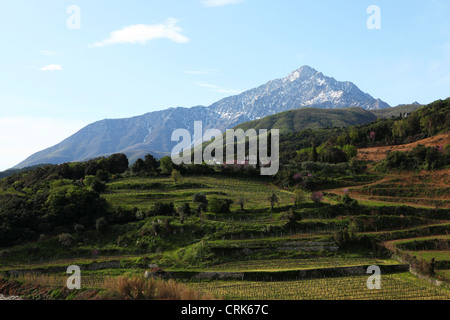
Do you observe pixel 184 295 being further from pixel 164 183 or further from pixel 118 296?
pixel 164 183

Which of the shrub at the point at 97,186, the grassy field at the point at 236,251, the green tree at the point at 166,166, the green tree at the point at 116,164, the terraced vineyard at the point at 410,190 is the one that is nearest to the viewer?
the grassy field at the point at 236,251

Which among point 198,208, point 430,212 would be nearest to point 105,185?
point 198,208

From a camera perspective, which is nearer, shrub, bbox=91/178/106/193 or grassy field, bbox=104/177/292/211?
grassy field, bbox=104/177/292/211

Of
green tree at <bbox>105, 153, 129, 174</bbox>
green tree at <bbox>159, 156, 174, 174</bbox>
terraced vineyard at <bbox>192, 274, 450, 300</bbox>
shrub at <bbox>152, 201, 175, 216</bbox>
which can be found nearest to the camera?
terraced vineyard at <bbox>192, 274, 450, 300</bbox>

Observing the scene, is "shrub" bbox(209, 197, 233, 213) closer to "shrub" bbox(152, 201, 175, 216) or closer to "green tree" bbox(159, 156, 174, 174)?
"shrub" bbox(152, 201, 175, 216)

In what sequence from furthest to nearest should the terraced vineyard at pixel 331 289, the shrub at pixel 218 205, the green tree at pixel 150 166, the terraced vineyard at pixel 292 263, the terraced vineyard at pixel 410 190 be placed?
the green tree at pixel 150 166 → the terraced vineyard at pixel 410 190 → the shrub at pixel 218 205 → the terraced vineyard at pixel 292 263 → the terraced vineyard at pixel 331 289

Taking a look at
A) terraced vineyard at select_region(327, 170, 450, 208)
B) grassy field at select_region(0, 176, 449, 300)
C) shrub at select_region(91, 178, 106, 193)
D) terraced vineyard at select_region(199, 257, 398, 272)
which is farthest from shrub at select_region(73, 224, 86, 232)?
terraced vineyard at select_region(327, 170, 450, 208)

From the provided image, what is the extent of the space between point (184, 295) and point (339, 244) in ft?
124

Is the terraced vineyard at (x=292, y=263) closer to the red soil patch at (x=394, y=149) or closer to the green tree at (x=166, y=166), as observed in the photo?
the green tree at (x=166, y=166)

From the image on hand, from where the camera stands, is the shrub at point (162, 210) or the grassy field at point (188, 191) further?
the grassy field at point (188, 191)

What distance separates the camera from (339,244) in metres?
47.8

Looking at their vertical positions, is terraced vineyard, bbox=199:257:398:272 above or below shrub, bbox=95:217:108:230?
below

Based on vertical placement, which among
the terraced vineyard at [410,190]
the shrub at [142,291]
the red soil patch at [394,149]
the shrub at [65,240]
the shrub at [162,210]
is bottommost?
the shrub at [65,240]

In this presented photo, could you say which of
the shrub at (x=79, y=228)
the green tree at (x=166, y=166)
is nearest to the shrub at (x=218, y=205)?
Result: the shrub at (x=79, y=228)
